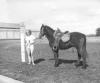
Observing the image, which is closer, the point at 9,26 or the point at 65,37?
the point at 65,37

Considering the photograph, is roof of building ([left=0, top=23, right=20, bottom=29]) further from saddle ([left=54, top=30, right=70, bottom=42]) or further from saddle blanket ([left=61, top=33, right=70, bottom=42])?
saddle blanket ([left=61, top=33, right=70, bottom=42])

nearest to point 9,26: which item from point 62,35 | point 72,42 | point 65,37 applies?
point 62,35

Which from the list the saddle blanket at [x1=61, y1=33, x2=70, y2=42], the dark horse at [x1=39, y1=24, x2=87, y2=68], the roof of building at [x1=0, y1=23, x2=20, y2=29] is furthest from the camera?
the roof of building at [x1=0, y1=23, x2=20, y2=29]

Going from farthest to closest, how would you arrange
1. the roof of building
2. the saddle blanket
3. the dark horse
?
the roof of building
the saddle blanket
the dark horse

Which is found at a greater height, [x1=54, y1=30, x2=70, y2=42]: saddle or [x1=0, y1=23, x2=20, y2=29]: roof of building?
[x1=0, y1=23, x2=20, y2=29]: roof of building

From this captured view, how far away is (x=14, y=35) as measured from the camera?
954 cm

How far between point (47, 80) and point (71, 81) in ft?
2.72

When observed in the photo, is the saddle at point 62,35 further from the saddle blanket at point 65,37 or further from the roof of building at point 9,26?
the roof of building at point 9,26

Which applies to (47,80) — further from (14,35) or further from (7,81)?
(14,35)

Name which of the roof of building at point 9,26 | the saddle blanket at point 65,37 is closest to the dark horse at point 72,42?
the saddle blanket at point 65,37

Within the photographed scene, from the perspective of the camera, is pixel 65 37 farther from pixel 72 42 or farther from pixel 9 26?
pixel 9 26

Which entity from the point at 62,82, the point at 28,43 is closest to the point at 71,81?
Result: the point at 62,82

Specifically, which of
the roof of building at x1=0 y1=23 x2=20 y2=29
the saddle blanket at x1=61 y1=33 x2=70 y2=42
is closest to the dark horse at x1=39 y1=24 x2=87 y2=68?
the saddle blanket at x1=61 y1=33 x2=70 y2=42

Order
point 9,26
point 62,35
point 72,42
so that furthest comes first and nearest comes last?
point 9,26 → point 62,35 → point 72,42
